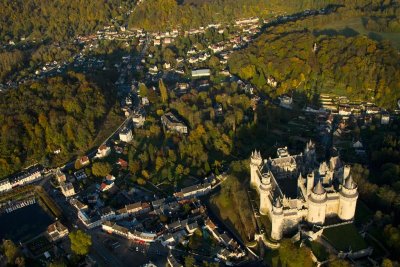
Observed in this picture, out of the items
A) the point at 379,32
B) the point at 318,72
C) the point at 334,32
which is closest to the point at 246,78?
the point at 318,72

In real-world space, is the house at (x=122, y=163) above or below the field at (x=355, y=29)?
below

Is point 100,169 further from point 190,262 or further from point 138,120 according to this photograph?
point 190,262

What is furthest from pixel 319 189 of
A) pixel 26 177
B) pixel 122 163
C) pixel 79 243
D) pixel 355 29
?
pixel 355 29

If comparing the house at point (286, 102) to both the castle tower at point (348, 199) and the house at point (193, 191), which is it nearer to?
the house at point (193, 191)

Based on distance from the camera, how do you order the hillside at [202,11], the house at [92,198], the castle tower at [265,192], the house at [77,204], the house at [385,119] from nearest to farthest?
the castle tower at [265,192]
the house at [77,204]
the house at [92,198]
the house at [385,119]
the hillside at [202,11]

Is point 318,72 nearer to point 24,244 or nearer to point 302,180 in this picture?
point 302,180

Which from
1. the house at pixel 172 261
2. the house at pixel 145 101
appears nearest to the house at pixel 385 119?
the house at pixel 145 101
